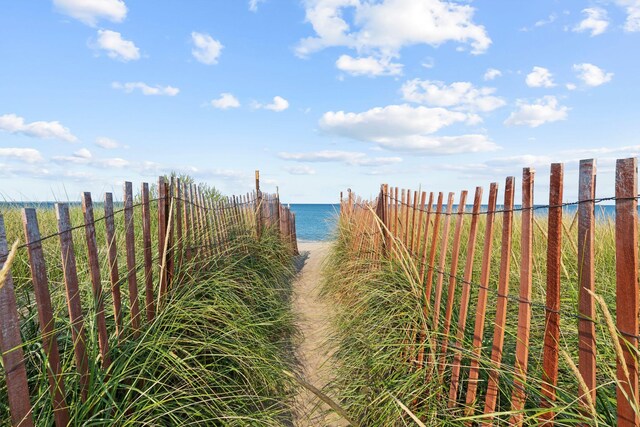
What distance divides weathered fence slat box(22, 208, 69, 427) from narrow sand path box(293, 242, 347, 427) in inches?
63.6

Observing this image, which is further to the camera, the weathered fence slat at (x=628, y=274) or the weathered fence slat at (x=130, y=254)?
the weathered fence slat at (x=130, y=254)

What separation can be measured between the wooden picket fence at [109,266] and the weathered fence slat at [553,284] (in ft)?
6.08

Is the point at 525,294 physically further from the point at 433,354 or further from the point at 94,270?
the point at 94,270

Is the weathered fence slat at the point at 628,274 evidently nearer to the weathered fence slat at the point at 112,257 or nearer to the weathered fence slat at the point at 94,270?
the weathered fence slat at the point at 94,270

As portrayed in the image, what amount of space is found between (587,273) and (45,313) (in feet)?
7.28

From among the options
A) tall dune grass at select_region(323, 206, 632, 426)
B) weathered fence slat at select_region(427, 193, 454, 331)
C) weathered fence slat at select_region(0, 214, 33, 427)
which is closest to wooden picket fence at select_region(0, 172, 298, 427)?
weathered fence slat at select_region(0, 214, 33, 427)

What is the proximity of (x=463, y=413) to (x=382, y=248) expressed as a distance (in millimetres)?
2716

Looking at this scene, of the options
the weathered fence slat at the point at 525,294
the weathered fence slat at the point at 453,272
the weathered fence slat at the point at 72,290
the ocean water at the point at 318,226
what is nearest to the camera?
the weathered fence slat at the point at 525,294

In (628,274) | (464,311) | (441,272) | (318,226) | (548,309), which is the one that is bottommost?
(318,226)

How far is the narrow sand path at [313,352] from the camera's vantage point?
304cm

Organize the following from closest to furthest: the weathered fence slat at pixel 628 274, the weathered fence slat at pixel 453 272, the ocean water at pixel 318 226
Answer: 1. the weathered fence slat at pixel 628 274
2. the weathered fence slat at pixel 453 272
3. the ocean water at pixel 318 226

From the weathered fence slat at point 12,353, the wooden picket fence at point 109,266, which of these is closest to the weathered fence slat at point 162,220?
the wooden picket fence at point 109,266

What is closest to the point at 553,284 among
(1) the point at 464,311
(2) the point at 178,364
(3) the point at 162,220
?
(1) the point at 464,311

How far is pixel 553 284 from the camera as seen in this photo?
1.69 meters
